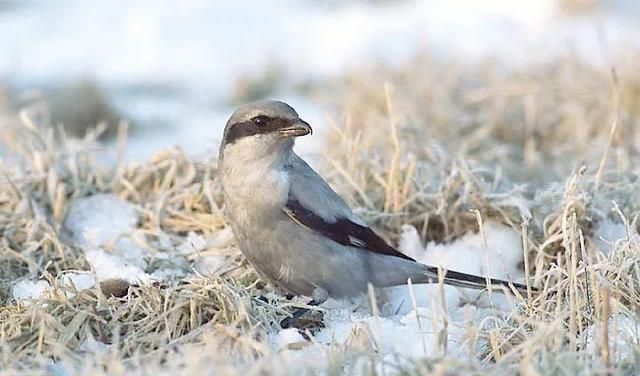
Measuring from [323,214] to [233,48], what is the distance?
5782mm

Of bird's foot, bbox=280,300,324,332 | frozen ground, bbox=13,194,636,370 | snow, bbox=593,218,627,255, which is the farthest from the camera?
snow, bbox=593,218,627,255

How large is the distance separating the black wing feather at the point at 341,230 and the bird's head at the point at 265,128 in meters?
0.20

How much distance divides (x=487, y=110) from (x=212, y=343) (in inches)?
153

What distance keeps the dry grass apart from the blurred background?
54cm

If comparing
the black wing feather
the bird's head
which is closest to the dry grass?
the black wing feather

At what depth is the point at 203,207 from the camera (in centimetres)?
458

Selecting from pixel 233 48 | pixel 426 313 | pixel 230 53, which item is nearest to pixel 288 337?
pixel 426 313

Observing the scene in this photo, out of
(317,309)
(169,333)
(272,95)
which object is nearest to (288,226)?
(317,309)

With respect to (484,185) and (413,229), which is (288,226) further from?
(484,185)

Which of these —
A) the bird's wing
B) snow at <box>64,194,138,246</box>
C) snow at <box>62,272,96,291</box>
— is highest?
the bird's wing

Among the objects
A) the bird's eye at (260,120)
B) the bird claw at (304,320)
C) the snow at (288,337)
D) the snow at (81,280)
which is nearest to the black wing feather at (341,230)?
the bird's eye at (260,120)

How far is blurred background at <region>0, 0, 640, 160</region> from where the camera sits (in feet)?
23.6

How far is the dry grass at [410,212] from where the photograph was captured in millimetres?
2922

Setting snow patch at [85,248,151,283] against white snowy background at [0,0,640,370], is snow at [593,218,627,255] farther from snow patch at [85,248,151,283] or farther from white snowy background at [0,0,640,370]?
snow patch at [85,248,151,283]
